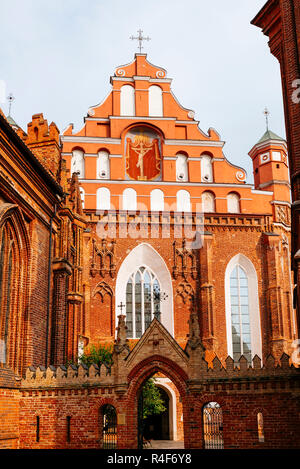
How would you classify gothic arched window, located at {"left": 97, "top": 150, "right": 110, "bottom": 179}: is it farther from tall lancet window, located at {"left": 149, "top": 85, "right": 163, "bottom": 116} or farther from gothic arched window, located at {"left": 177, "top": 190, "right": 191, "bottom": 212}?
gothic arched window, located at {"left": 177, "top": 190, "right": 191, "bottom": 212}

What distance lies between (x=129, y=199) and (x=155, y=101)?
7.06m

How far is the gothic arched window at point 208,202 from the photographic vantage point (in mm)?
31938

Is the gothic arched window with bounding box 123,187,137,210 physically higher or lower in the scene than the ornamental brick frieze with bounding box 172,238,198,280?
higher

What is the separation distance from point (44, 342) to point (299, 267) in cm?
866

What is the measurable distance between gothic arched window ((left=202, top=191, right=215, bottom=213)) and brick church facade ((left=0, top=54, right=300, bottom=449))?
0.07m

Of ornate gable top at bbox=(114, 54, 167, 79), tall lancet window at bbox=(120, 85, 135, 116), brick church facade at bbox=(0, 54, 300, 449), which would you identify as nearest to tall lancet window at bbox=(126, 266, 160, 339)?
brick church facade at bbox=(0, 54, 300, 449)

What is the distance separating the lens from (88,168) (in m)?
32.0

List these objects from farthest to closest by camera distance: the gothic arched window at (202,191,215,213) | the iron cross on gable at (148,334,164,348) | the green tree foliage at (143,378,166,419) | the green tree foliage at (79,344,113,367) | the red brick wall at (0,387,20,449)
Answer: the gothic arched window at (202,191,215,213)
the green tree foliage at (143,378,166,419)
the green tree foliage at (79,344,113,367)
the iron cross on gable at (148,334,164,348)
the red brick wall at (0,387,20,449)

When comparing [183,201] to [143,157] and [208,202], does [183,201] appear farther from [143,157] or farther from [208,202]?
[143,157]

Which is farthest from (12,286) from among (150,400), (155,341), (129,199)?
(129,199)

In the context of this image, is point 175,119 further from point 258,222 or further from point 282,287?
point 282,287

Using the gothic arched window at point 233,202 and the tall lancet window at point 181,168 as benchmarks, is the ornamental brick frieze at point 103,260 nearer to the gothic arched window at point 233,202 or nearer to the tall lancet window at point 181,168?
the tall lancet window at point 181,168

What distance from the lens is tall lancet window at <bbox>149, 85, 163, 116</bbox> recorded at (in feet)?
111
